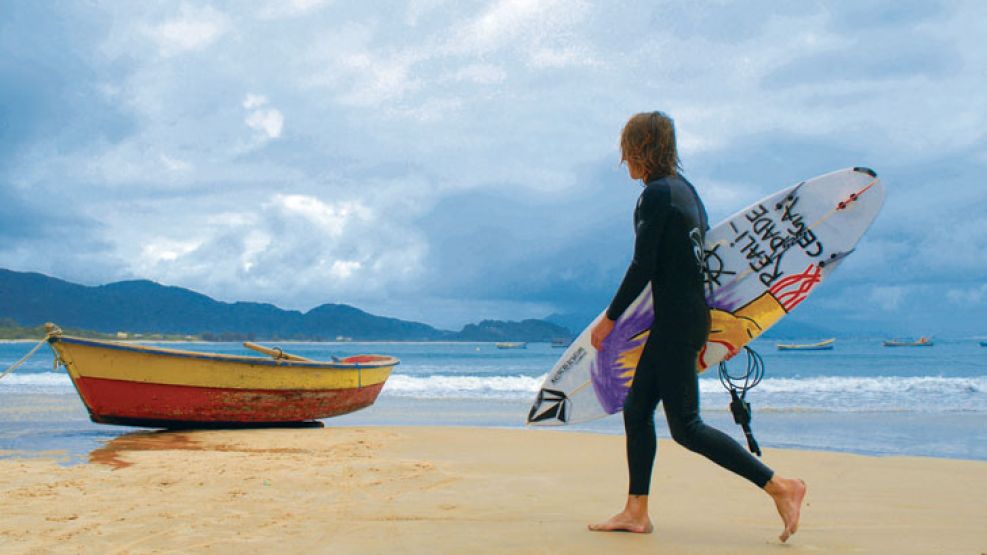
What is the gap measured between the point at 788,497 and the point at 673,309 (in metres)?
0.79

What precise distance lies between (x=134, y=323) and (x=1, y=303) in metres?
30.6

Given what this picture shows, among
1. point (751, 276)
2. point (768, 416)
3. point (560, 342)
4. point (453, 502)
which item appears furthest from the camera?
point (560, 342)

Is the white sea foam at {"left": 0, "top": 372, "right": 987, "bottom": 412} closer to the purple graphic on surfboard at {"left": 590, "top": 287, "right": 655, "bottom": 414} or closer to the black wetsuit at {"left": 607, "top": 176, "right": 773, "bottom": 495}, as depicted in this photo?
the purple graphic on surfboard at {"left": 590, "top": 287, "right": 655, "bottom": 414}

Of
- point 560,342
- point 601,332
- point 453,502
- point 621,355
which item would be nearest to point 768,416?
point 453,502

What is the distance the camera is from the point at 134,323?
115688 mm

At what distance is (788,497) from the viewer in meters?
2.93

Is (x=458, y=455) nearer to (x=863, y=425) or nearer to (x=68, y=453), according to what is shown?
(x=68, y=453)

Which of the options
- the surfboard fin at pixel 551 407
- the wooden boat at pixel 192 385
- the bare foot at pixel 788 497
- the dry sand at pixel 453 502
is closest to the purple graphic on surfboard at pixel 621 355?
the surfboard fin at pixel 551 407

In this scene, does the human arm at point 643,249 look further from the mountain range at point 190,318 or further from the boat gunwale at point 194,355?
the mountain range at point 190,318

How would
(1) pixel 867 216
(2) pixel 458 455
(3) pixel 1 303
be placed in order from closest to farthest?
(1) pixel 867 216
(2) pixel 458 455
(3) pixel 1 303

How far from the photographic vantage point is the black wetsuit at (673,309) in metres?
2.97

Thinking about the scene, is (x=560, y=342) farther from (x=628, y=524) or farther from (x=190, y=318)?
(x=628, y=524)

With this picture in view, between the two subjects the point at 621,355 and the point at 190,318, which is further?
the point at 190,318

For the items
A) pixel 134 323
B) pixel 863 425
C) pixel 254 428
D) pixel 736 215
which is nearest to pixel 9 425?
pixel 254 428
